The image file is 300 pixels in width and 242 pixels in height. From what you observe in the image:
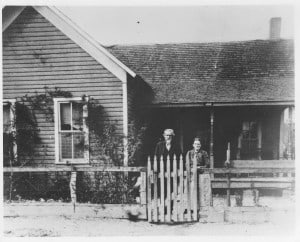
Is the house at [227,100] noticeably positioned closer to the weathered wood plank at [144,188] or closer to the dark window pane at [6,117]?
the dark window pane at [6,117]

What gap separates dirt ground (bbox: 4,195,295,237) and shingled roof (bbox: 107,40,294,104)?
16.8ft

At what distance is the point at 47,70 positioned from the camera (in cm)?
1085

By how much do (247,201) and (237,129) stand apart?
11.3 feet

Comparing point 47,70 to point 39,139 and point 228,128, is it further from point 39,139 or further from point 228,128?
point 228,128

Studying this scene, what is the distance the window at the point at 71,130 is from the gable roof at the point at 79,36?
1.17 meters

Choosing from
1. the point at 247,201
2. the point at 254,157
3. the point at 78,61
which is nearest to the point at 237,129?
the point at 254,157

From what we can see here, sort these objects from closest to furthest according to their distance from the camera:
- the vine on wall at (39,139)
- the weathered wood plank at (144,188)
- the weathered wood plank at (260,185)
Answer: the weathered wood plank at (144,188) → the weathered wood plank at (260,185) → the vine on wall at (39,139)

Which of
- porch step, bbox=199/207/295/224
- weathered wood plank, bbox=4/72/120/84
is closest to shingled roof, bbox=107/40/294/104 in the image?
weathered wood plank, bbox=4/72/120/84

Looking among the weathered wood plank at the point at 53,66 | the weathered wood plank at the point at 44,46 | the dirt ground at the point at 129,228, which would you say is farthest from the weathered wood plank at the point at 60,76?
the dirt ground at the point at 129,228

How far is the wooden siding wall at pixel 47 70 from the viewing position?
10.7 metres

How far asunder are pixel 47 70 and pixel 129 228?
5.09 meters

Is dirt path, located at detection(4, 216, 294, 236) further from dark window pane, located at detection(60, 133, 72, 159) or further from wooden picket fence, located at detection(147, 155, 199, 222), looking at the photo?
dark window pane, located at detection(60, 133, 72, 159)

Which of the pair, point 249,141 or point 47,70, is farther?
point 249,141

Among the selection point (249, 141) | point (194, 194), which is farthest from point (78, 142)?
point (249, 141)
